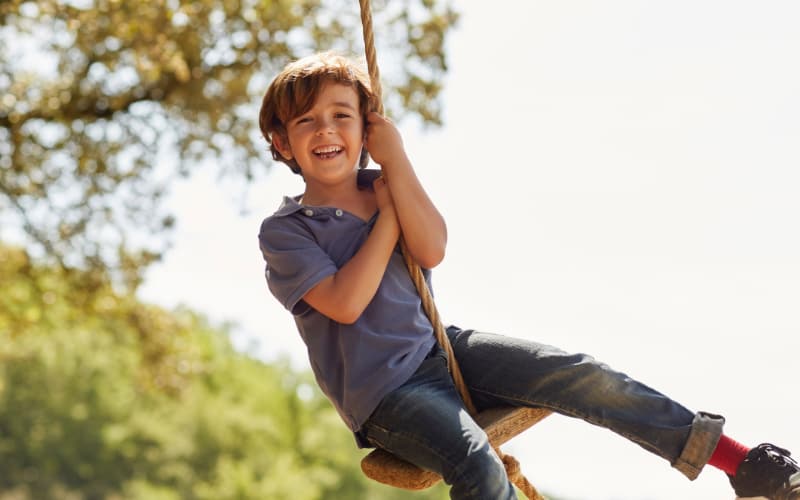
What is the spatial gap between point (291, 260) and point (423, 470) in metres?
0.57

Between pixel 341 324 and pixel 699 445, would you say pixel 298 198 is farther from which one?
pixel 699 445

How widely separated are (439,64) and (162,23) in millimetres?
1823

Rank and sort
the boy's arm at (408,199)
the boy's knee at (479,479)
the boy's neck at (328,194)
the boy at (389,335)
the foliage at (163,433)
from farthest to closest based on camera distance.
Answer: the foliage at (163,433) → the boy's neck at (328,194) → the boy's arm at (408,199) → the boy at (389,335) → the boy's knee at (479,479)

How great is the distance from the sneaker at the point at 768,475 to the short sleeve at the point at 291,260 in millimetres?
1043

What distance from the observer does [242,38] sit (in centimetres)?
755

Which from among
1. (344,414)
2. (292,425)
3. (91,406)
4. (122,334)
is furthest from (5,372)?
(344,414)

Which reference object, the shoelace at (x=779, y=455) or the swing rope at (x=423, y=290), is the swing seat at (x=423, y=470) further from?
the shoelace at (x=779, y=455)

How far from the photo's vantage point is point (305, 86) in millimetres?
2660

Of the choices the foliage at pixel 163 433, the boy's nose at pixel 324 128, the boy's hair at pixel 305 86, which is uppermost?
the boy's hair at pixel 305 86

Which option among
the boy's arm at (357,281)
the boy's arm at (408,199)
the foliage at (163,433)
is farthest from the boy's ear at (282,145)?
the foliage at (163,433)

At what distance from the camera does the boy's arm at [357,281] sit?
2475 millimetres

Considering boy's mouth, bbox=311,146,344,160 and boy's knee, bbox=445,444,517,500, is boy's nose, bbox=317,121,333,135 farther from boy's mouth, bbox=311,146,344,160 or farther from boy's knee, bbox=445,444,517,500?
boy's knee, bbox=445,444,517,500

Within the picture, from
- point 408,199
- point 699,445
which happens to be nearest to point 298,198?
point 408,199

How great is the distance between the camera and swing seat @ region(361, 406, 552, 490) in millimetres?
2531
